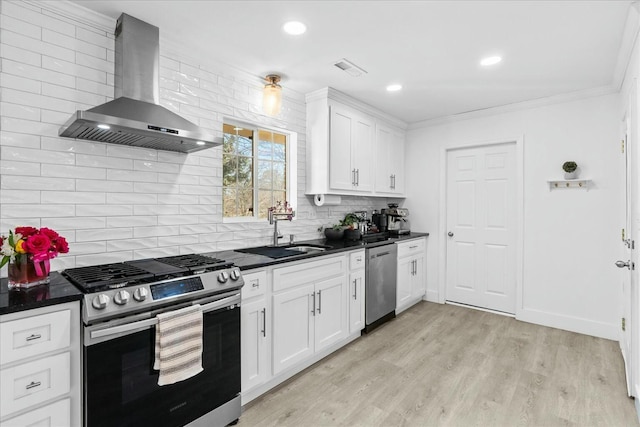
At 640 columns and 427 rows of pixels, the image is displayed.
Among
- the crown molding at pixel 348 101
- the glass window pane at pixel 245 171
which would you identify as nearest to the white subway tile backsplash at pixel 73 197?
the glass window pane at pixel 245 171

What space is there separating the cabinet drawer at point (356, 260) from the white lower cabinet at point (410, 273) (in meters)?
0.77

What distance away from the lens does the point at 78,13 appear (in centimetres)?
200

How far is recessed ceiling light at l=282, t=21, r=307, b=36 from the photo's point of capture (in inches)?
86.1

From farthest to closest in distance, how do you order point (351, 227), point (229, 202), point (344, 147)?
point (351, 227)
point (344, 147)
point (229, 202)

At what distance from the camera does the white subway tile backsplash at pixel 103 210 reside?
2050mm

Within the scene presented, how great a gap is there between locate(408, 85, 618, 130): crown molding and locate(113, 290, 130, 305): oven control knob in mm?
4133

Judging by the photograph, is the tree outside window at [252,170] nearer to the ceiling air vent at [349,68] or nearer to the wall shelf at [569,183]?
the ceiling air vent at [349,68]

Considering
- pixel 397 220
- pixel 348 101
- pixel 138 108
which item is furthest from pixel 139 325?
pixel 397 220

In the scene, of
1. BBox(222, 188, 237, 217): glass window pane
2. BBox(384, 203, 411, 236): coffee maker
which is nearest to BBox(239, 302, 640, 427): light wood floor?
BBox(384, 203, 411, 236): coffee maker

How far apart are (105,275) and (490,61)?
10.3 feet

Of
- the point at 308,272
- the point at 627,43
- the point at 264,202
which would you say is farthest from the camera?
the point at 264,202

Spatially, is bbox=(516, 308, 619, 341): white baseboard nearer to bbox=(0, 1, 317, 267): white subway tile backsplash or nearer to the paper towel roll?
the paper towel roll

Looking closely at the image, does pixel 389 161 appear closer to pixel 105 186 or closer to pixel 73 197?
pixel 105 186

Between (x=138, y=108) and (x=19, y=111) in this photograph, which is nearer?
(x=19, y=111)
